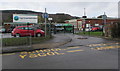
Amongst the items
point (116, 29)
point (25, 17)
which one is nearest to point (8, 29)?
point (25, 17)

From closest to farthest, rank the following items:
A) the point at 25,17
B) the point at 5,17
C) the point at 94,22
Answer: the point at 25,17
the point at 94,22
the point at 5,17

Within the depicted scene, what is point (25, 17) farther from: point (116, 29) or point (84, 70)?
point (84, 70)

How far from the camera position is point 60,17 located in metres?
80.2

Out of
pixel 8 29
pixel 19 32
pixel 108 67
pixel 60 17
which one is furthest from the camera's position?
pixel 60 17

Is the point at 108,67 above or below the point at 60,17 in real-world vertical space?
below

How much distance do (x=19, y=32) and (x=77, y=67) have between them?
14.0 metres

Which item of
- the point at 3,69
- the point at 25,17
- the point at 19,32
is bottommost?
the point at 3,69

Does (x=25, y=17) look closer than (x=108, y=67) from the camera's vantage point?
No

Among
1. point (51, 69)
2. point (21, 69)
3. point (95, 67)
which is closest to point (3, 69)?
point (21, 69)

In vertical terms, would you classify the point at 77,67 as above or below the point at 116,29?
below

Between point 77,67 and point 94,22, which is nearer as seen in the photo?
point 77,67

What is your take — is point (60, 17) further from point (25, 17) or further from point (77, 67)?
point (77, 67)

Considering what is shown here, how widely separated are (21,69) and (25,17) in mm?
10526

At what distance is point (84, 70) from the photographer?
5.27 meters
